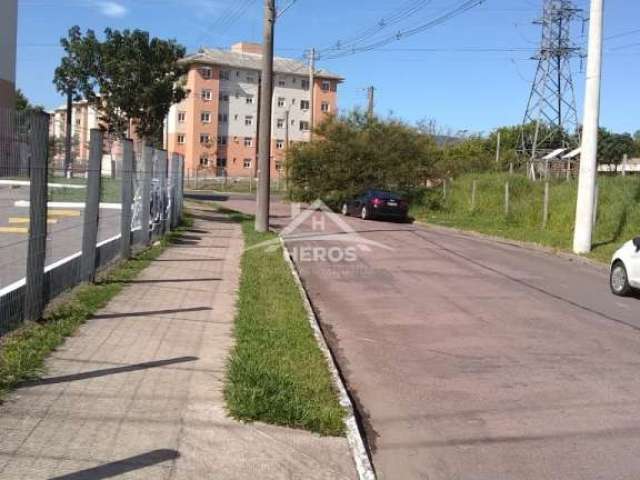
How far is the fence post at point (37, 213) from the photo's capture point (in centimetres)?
727

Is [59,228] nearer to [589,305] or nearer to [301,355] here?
[301,355]

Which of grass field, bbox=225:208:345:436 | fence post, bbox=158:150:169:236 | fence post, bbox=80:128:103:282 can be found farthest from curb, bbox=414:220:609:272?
fence post, bbox=80:128:103:282

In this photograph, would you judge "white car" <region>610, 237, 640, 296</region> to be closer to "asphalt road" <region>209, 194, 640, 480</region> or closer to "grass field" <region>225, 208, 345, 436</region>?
"asphalt road" <region>209, 194, 640, 480</region>

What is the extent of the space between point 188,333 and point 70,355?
5.38 feet

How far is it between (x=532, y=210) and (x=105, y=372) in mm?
23313

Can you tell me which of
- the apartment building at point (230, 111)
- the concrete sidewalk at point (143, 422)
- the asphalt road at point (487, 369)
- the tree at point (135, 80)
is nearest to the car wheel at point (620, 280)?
the asphalt road at point (487, 369)

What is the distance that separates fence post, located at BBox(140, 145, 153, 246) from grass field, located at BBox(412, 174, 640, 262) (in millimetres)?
10701

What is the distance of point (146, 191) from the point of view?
50.1ft

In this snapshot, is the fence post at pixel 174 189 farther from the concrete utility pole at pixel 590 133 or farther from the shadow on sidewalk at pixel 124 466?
the shadow on sidewalk at pixel 124 466

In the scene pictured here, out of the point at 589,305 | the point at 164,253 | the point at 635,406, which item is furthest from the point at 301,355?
the point at 164,253

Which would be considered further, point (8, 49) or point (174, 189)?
point (8, 49)

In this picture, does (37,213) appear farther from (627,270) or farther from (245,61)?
(245,61)

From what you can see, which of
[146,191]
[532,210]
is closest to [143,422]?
[146,191]

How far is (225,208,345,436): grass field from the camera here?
5.58m
